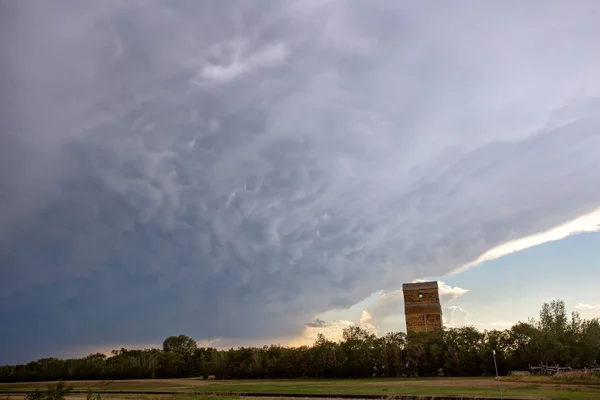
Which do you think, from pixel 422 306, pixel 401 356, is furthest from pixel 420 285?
pixel 401 356

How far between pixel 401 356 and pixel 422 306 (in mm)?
32942

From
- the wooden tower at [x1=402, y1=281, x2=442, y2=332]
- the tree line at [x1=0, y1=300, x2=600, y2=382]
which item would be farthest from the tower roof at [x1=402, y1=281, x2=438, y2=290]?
the tree line at [x1=0, y1=300, x2=600, y2=382]

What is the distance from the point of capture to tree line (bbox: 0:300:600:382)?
6203cm

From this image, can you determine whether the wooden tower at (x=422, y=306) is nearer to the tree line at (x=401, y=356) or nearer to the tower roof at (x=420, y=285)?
the tower roof at (x=420, y=285)

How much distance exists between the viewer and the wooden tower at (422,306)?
99125mm

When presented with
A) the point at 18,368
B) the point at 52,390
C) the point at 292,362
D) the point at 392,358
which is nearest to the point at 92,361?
the point at 18,368

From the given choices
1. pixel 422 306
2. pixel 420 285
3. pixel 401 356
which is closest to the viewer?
pixel 401 356

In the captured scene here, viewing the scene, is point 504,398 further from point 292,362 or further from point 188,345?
point 188,345

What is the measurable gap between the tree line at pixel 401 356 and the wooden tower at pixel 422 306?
2146 centimetres

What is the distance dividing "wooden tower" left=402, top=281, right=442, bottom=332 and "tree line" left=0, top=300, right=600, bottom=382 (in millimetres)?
21459

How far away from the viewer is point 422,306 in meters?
101

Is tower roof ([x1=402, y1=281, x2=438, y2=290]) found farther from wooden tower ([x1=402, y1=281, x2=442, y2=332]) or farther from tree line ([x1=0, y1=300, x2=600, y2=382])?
tree line ([x1=0, y1=300, x2=600, y2=382])

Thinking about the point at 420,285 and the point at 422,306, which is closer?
the point at 422,306

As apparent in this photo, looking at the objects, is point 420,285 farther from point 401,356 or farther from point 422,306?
point 401,356
